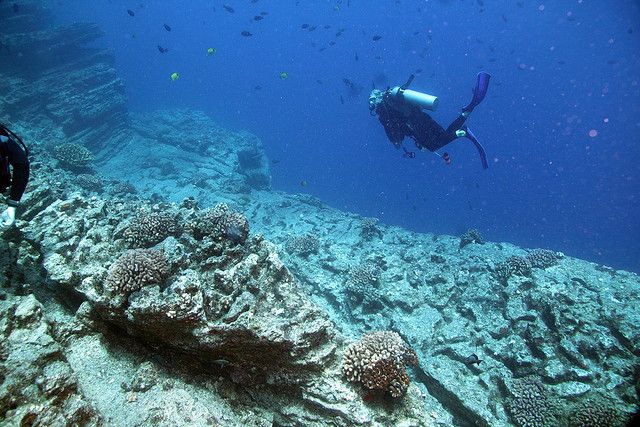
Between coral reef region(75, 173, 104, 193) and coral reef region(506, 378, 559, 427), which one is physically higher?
coral reef region(506, 378, 559, 427)

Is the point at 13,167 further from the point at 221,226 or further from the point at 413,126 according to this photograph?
→ the point at 413,126

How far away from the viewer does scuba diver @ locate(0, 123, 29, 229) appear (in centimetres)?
391

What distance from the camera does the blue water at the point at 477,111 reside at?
293ft

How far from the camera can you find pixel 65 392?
2881mm

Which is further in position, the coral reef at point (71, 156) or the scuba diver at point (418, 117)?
the coral reef at point (71, 156)

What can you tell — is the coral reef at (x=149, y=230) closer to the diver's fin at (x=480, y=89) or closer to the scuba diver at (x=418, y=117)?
the scuba diver at (x=418, y=117)

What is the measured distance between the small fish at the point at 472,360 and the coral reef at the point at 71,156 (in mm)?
17131

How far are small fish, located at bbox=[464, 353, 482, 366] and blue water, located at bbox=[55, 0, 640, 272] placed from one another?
183 feet

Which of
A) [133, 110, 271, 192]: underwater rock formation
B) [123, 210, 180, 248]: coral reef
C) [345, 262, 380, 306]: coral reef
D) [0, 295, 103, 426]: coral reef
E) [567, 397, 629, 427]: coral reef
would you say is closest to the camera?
[0, 295, 103, 426]: coral reef

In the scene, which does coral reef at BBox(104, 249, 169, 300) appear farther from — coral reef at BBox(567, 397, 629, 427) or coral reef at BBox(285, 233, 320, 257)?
coral reef at BBox(285, 233, 320, 257)

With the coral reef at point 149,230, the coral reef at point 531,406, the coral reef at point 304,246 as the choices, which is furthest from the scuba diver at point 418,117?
the coral reef at point 149,230

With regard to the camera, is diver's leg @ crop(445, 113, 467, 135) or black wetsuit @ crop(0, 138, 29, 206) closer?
black wetsuit @ crop(0, 138, 29, 206)

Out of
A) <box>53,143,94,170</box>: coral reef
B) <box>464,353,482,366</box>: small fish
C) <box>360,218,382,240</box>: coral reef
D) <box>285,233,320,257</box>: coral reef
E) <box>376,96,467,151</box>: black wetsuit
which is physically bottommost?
<box>53,143,94,170</box>: coral reef

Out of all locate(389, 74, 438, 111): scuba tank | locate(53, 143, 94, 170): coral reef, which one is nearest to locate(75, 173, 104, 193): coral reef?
locate(53, 143, 94, 170): coral reef
